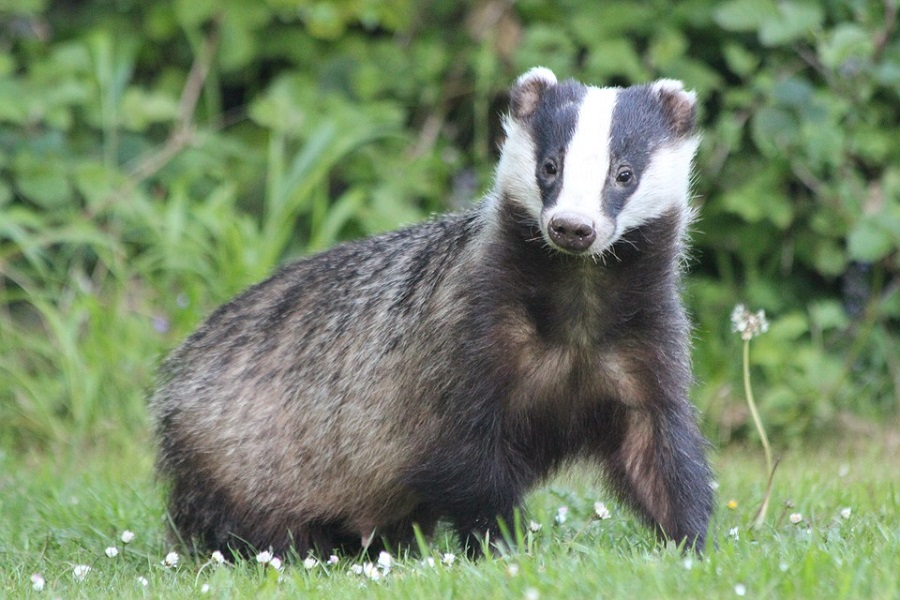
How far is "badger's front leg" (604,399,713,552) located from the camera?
377cm

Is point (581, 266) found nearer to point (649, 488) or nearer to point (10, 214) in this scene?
point (649, 488)

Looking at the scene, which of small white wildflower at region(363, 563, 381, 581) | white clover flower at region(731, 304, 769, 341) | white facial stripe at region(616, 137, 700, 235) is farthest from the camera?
white clover flower at region(731, 304, 769, 341)

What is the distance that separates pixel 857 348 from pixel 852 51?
4.65ft

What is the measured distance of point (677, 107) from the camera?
12.9ft

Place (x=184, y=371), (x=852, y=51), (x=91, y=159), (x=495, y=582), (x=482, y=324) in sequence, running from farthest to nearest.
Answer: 1. (x=91, y=159)
2. (x=852, y=51)
3. (x=184, y=371)
4. (x=482, y=324)
5. (x=495, y=582)

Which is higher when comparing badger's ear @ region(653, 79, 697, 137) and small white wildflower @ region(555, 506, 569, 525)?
badger's ear @ region(653, 79, 697, 137)

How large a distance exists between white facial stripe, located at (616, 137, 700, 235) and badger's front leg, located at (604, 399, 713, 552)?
521mm

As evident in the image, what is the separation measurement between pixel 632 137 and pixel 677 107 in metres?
0.32

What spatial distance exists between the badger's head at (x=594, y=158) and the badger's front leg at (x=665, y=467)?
500mm

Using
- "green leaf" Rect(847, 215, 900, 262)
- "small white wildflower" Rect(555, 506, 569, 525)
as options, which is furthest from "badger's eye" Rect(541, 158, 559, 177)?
"green leaf" Rect(847, 215, 900, 262)

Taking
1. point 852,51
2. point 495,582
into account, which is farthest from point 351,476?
point 852,51

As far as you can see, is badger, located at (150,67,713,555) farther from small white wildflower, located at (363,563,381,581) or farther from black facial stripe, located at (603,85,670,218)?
small white wildflower, located at (363,563,381,581)

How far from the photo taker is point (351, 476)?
165 inches

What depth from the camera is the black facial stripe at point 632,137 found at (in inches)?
141
